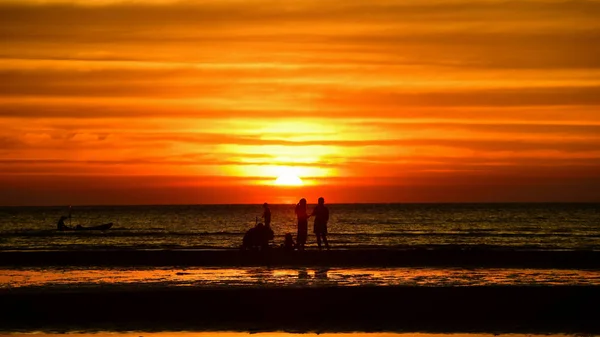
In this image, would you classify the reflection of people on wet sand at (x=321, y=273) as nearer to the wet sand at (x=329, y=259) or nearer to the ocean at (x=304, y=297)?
the ocean at (x=304, y=297)

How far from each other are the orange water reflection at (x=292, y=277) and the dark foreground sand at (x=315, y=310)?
2.64 meters

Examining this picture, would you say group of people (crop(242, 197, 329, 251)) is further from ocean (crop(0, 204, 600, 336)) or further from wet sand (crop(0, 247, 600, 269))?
ocean (crop(0, 204, 600, 336))

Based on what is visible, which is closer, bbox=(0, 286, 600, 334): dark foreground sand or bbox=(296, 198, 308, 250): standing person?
bbox=(0, 286, 600, 334): dark foreground sand

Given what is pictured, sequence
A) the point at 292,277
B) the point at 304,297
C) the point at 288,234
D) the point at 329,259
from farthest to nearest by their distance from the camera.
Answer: the point at 288,234 → the point at 329,259 → the point at 292,277 → the point at 304,297

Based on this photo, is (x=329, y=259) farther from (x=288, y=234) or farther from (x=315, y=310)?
(x=315, y=310)

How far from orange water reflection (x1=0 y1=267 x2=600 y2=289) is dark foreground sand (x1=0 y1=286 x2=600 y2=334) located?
2.64 meters

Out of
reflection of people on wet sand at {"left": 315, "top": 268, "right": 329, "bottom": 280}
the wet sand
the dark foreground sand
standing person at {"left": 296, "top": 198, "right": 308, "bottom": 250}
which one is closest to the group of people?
standing person at {"left": 296, "top": 198, "right": 308, "bottom": 250}

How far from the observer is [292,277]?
27422 millimetres

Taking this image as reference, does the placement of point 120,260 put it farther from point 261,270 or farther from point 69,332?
point 69,332

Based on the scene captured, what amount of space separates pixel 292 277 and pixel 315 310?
288 inches

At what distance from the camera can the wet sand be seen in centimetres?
3309

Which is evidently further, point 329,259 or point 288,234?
point 288,234

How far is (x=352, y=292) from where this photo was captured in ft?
73.4

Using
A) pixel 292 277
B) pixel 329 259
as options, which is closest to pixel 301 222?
pixel 329 259
